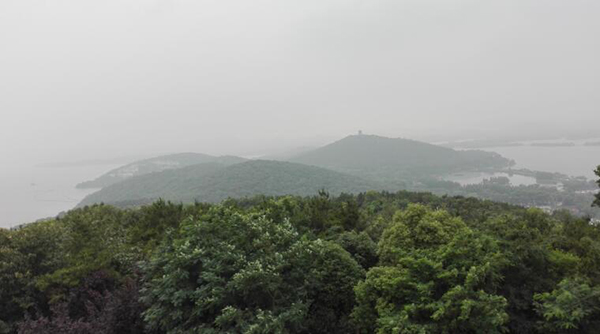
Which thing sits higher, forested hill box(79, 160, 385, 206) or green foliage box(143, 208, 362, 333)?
A: green foliage box(143, 208, 362, 333)

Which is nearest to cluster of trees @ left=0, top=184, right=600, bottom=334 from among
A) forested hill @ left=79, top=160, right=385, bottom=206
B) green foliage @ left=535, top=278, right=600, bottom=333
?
green foliage @ left=535, top=278, right=600, bottom=333

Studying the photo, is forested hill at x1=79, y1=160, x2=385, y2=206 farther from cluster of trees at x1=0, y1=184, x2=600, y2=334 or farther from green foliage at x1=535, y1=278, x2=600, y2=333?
green foliage at x1=535, y1=278, x2=600, y2=333

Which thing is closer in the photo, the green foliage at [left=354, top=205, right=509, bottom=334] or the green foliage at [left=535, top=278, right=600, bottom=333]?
the green foliage at [left=354, top=205, right=509, bottom=334]

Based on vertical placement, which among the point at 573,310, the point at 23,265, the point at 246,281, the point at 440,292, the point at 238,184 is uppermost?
the point at 246,281

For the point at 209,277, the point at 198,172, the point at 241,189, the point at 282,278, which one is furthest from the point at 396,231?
the point at 198,172

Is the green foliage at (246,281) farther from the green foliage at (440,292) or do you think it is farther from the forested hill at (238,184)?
the forested hill at (238,184)

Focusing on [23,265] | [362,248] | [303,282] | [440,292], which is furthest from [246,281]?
[23,265]

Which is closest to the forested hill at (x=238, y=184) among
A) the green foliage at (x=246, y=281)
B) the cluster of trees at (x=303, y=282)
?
the cluster of trees at (x=303, y=282)

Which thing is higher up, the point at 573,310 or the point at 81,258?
the point at 81,258

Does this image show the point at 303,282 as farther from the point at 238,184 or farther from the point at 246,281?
the point at 238,184
